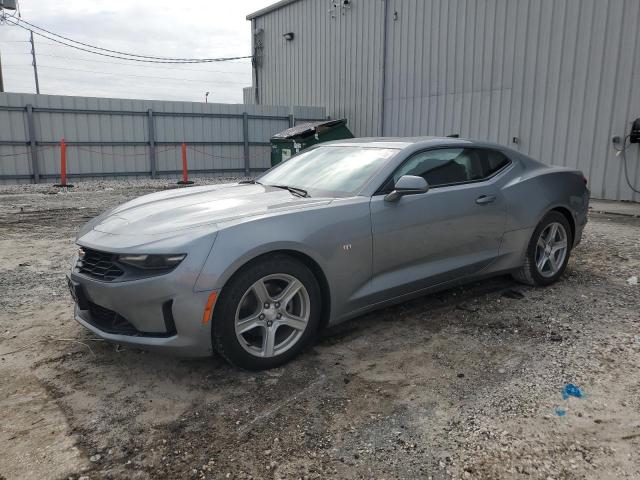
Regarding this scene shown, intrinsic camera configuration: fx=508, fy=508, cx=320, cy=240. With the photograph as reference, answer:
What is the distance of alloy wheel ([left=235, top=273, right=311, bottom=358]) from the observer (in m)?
2.97

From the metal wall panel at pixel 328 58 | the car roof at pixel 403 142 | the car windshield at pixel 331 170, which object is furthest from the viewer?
the metal wall panel at pixel 328 58

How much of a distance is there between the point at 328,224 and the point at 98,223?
1.56 meters

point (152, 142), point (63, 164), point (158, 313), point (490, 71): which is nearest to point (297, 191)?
point (158, 313)

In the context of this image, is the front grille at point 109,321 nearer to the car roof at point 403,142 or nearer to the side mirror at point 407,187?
the side mirror at point 407,187

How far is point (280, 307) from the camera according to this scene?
3.06 meters

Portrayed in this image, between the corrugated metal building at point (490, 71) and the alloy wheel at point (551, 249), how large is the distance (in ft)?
21.0

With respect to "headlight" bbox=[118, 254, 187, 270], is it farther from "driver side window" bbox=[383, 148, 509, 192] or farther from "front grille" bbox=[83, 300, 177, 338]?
"driver side window" bbox=[383, 148, 509, 192]

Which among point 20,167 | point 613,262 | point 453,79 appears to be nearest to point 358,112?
point 453,79

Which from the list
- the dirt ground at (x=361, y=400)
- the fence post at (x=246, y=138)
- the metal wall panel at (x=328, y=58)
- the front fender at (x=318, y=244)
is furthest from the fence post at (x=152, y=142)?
the front fender at (x=318, y=244)

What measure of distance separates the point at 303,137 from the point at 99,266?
10.9 metres

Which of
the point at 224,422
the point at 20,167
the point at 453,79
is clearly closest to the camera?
the point at 224,422

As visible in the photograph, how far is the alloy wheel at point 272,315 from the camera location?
2974 millimetres

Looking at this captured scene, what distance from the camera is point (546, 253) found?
4656 millimetres

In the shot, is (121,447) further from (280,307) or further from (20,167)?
(20,167)
